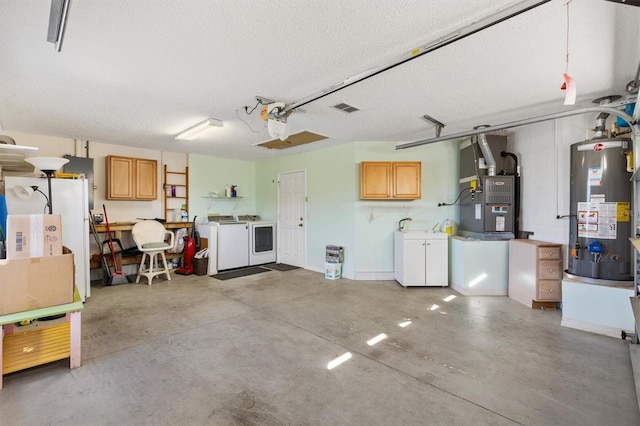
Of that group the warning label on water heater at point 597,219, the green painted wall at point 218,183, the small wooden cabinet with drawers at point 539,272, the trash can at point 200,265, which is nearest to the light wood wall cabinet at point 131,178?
the green painted wall at point 218,183

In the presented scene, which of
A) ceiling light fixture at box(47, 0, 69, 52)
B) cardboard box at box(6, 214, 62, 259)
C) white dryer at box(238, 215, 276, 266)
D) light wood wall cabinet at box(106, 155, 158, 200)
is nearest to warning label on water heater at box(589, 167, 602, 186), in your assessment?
ceiling light fixture at box(47, 0, 69, 52)

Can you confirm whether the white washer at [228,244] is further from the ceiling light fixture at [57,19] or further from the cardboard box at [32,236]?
the ceiling light fixture at [57,19]

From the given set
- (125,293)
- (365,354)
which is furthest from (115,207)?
(365,354)

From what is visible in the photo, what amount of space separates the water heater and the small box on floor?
10.8ft

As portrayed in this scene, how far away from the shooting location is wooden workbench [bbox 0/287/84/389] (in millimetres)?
2238

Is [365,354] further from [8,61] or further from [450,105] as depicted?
[8,61]

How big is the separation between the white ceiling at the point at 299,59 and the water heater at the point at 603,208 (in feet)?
2.09

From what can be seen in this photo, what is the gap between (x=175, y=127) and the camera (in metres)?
4.35

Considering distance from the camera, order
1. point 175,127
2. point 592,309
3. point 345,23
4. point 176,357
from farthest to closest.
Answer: point 175,127, point 592,309, point 176,357, point 345,23

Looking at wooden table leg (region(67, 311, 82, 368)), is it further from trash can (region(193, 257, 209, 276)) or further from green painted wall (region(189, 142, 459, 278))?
green painted wall (region(189, 142, 459, 278))

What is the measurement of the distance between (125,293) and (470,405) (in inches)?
182

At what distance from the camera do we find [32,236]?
2445 mm

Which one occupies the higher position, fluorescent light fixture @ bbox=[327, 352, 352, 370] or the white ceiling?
the white ceiling

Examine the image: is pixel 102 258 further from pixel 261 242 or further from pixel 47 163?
pixel 261 242
